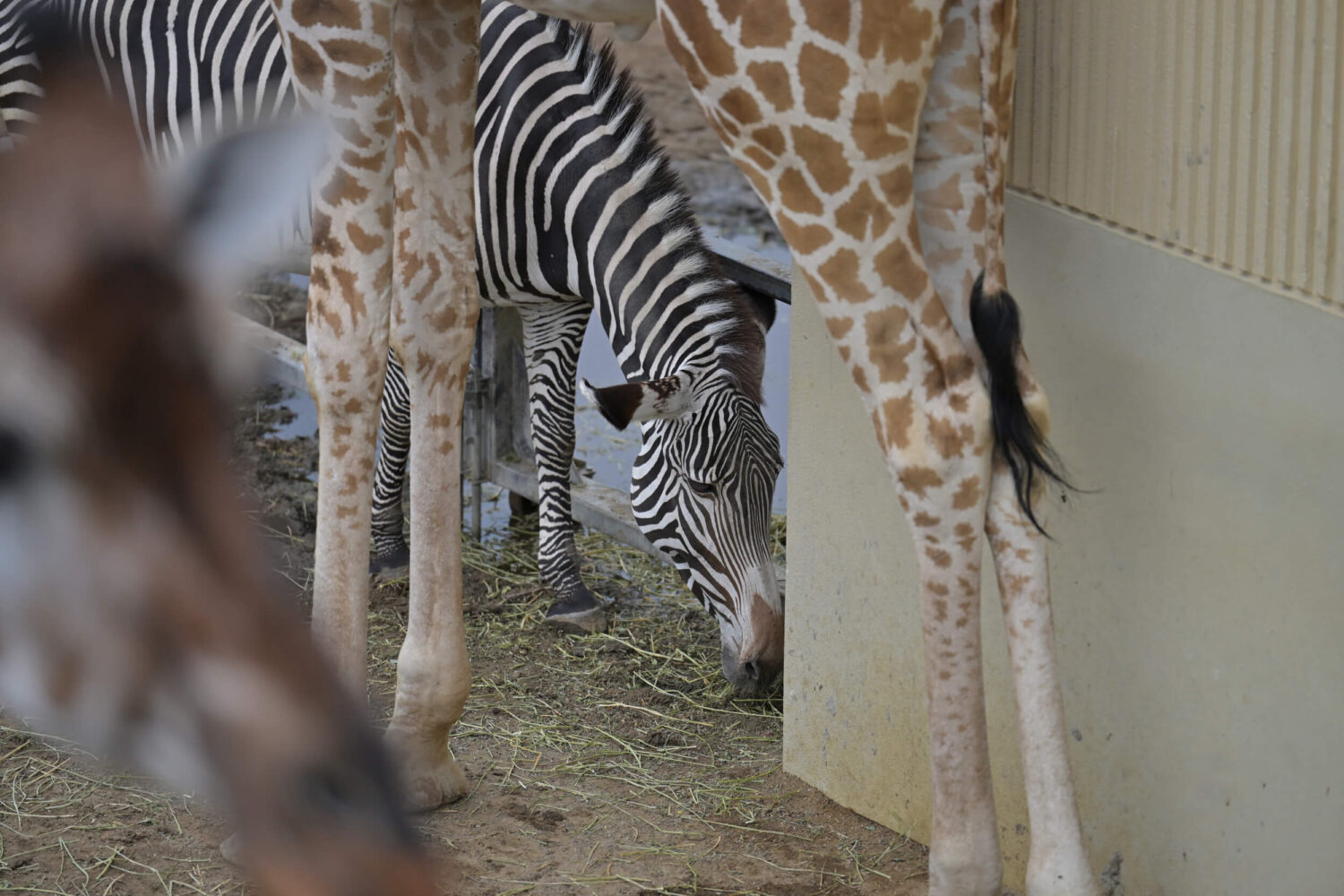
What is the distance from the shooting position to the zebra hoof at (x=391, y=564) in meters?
4.46

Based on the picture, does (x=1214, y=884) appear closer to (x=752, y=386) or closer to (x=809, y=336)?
(x=809, y=336)

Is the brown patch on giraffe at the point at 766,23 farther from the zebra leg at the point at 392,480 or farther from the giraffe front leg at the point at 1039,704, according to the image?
the zebra leg at the point at 392,480

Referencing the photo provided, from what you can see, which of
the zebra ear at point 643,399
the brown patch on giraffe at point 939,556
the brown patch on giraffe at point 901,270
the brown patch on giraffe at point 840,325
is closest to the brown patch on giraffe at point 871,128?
the brown patch on giraffe at point 901,270

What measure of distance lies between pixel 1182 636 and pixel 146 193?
1942 mm

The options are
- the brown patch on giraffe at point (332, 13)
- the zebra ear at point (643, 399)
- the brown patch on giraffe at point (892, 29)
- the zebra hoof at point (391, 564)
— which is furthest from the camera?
the zebra hoof at point (391, 564)

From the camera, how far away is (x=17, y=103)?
4270 millimetres

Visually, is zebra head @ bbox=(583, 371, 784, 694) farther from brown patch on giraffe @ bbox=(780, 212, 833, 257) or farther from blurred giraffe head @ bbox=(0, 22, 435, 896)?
blurred giraffe head @ bbox=(0, 22, 435, 896)

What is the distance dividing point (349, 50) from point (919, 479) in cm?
127

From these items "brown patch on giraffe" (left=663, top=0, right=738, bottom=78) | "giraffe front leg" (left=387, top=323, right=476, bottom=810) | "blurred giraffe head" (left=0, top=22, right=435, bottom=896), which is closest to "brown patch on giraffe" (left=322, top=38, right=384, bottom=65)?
"giraffe front leg" (left=387, top=323, right=476, bottom=810)

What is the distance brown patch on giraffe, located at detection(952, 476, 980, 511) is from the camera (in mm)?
2127

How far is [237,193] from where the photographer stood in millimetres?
596

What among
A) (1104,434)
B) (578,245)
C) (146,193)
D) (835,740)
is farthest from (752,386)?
(146,193)

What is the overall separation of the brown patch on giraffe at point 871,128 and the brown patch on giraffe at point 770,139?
106 mm

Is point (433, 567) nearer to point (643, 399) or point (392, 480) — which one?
point (643, 399)
